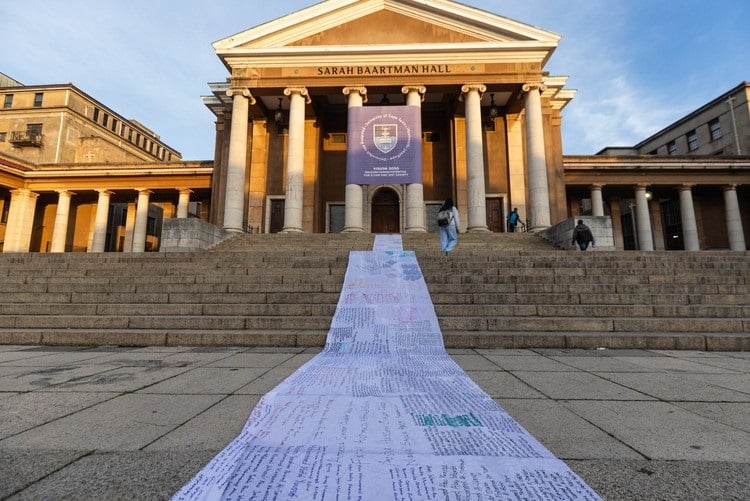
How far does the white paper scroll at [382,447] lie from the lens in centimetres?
154

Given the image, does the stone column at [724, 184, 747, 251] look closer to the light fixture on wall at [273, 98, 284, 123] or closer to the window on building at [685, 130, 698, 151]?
the window on building at [685, 130, 698, 151]

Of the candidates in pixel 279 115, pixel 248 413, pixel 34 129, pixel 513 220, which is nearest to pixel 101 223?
pixel 279 115

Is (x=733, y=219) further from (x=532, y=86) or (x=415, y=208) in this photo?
(x=415, y=208)

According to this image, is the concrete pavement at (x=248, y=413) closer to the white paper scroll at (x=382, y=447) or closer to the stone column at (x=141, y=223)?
the white paper scroll at (x=382, y=447)

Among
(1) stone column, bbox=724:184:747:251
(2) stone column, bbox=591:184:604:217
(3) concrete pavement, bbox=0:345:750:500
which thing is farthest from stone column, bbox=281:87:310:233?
(1) stone column, bbox=724:184:747:251

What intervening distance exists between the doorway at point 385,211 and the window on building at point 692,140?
3315 centimetres

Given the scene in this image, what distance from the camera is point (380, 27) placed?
20328 millimetres

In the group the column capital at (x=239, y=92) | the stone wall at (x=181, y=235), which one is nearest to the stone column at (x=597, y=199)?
the column capital at (x=239, y=92)

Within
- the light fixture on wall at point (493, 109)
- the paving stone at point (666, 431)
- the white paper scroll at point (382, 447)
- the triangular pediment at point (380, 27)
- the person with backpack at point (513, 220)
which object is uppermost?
the triangular pediment at point (380, 27)

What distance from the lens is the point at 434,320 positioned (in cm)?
629

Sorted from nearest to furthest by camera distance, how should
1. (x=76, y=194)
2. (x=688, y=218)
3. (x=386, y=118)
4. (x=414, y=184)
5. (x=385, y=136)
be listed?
(x=385, y=136) < (x=386, y=118) < (x=414, y=184) < (x=688, y=218) < (x=76, y=194)

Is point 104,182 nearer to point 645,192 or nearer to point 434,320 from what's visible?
point 434,320

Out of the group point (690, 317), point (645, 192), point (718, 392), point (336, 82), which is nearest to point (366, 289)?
point (718, 392)

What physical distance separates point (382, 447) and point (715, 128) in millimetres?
46586
